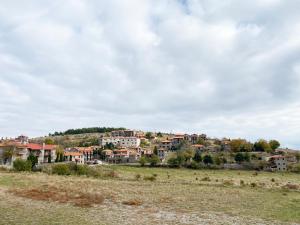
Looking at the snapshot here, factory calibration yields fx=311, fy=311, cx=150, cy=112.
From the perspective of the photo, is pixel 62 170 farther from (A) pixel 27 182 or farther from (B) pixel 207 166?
(B) pixel 207 166

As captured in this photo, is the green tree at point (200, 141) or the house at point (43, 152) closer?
the house at point (43, 152)

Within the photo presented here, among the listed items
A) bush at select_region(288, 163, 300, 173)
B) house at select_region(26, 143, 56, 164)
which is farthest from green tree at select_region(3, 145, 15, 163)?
bush at select_region(288, 163, 300, 173)

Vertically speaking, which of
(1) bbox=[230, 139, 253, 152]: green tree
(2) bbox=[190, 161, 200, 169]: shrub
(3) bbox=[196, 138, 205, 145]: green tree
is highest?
(3) bbox=[196, 138, 205, 145]: green tree

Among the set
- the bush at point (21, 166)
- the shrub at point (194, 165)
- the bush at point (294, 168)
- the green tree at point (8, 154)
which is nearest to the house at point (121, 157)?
the shrub at point (194, 165)

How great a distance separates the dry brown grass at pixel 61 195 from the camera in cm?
2918

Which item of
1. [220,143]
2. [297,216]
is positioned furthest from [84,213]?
[220,143]

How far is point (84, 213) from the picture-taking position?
23.7 m

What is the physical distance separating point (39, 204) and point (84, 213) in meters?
5.93

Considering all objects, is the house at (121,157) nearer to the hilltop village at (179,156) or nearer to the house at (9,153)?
the hilltop village at (179,156)

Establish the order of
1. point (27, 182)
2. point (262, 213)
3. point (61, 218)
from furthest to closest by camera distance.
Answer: point (27, 182) → point (262, 213) → point (61, 218)

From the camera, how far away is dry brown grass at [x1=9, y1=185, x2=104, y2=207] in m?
29.2

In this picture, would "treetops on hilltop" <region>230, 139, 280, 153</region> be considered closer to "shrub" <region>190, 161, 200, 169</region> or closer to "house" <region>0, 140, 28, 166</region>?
"shrub" <region>190, 161, 200, 169</region>

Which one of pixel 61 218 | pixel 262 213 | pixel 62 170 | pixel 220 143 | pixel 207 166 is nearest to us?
pixel 61 218

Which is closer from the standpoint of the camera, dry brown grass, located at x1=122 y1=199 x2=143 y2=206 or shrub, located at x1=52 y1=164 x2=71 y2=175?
dry brown grass, located at x1=122 y1=199 x2=143 y2=206
